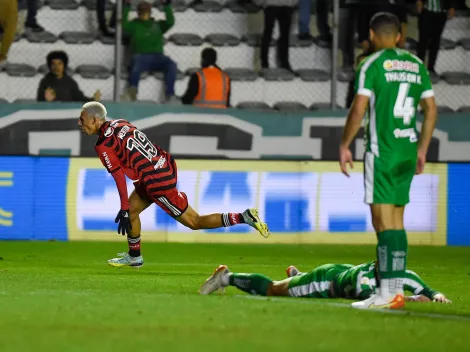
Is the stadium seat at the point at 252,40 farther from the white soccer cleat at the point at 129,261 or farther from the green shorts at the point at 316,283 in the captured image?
the green shorts at the point at 316,283

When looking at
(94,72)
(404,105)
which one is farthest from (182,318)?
(94,72)

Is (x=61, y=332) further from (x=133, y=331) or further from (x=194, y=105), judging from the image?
(x=194, y=105)

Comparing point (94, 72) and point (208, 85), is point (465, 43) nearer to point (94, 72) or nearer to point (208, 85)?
point (208, 85)

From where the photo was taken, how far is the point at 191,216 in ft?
41.4

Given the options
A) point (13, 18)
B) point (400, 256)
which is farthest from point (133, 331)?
point (13, 18)

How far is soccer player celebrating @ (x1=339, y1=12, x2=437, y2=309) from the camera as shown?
7.91 metres

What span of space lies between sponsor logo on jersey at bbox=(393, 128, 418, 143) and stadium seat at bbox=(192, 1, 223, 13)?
38.6 feet

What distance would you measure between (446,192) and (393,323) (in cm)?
1173

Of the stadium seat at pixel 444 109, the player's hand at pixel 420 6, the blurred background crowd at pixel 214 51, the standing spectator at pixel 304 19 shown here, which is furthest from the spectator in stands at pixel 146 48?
the stadium seat at pixel 444 109

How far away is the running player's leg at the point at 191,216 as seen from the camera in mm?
12500

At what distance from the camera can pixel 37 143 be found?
17.7 m

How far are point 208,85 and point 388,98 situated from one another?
1018 cm

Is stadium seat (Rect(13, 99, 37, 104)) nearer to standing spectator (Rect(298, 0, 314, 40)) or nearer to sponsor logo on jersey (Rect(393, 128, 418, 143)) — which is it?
standing spectator (Rect(298, 0, 314, 40))

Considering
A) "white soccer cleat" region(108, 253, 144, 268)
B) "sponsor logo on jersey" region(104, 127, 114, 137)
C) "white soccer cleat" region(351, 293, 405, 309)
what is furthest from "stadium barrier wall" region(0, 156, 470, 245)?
"white soccer cleat" region(351, 293, 405, 309)
